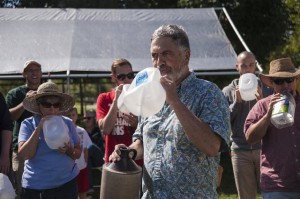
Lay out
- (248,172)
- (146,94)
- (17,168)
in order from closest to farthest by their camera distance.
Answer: (146,94) → (248,172) → (17,168)

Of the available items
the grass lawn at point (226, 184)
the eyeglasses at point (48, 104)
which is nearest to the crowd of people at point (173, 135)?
the eyeglasses at point (48, 104)

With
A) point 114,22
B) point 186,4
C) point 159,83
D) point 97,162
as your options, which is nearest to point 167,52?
point 159,83

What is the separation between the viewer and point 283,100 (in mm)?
3930

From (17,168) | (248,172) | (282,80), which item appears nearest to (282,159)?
(282,80)

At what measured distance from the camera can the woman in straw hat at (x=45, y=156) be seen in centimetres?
447

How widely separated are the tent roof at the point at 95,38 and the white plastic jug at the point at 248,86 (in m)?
3.07

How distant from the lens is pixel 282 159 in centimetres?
402

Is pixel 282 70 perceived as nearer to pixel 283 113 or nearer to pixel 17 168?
pixel 283 113

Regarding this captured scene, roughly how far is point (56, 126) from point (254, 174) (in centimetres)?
225

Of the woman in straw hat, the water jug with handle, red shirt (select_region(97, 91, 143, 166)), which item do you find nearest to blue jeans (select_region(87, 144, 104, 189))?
red shirt (select_region(97, 91, 143, 166))

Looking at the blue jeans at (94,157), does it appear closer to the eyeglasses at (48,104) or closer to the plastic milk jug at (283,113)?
the eyeglasses at (48,104)

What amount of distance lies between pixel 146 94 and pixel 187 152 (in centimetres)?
36

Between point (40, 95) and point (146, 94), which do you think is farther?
point (40, 95)

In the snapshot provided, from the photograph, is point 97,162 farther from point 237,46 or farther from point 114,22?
point 237,46
